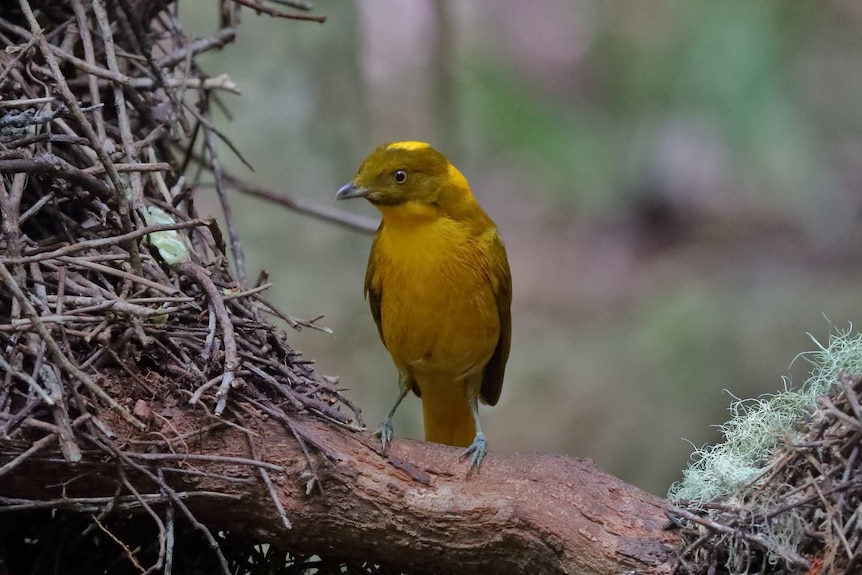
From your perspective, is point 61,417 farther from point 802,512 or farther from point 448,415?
point 448,415

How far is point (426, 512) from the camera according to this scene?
241 cm

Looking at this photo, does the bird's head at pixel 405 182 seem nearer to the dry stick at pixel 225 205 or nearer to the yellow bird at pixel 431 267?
the yellow bird at pixel 431 267

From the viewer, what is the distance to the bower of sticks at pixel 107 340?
2.13 meters

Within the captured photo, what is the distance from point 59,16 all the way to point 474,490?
6.13ft

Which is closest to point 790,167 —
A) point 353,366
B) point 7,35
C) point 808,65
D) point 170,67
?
point 808,65

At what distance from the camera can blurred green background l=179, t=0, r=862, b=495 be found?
577 centimetres

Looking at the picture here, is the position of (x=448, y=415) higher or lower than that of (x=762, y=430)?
lower

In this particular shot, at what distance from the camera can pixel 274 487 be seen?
235 cm

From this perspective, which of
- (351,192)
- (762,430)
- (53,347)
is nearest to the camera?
(53,347)

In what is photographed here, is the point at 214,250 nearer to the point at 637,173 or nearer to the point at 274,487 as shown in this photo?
the point at 274,487

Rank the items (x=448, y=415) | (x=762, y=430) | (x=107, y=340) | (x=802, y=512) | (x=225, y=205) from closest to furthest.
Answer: (x=802, y=512) < (x=107, y=340) < (x=762, y=430) < (x=225, y=205) < (x=448, y=415)

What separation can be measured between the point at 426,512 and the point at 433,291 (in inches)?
38.1

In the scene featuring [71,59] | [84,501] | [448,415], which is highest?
[71,59]

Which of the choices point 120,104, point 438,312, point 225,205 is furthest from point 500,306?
point 120,104
